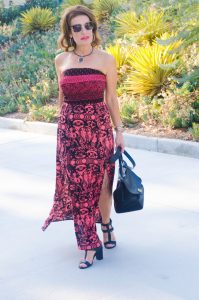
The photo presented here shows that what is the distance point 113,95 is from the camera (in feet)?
17.2

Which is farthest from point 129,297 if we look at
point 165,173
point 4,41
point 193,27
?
point 4,41

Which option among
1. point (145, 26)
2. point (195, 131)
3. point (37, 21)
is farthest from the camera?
point (37, 21)

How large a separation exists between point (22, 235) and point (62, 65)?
1.70m

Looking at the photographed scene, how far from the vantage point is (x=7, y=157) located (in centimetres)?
992

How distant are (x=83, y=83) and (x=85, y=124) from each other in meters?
0.29

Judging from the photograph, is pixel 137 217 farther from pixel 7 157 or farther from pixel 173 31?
pixel 173 31

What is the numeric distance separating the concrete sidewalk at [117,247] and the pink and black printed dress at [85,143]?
1.13 feet

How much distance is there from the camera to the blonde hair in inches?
199

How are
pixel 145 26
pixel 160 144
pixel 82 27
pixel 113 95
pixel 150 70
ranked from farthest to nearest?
1. pixel 145 26
2. pixel 150 70
3. pixel 160 144
4. pixel 113 95
5. pixel 82 27

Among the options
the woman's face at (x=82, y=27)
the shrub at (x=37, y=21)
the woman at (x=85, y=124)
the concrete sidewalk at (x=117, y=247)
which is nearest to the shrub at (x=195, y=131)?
the concrete sidewalk at (x=117, y=247)

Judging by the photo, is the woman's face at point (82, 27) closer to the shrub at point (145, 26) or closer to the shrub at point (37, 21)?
the shrub at point (145, 26)

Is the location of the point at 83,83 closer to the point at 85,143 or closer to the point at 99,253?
the point at 85,143

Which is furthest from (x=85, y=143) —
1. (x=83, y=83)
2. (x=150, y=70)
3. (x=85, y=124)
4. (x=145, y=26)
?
(x=145, y=26)

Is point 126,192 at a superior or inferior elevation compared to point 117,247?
superior
